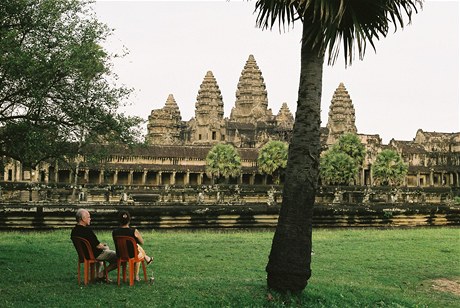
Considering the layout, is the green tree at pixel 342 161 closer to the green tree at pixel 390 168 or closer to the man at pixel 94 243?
the green tree at pixel 390 168

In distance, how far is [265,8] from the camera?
9.91 metres

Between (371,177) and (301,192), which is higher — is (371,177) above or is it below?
above

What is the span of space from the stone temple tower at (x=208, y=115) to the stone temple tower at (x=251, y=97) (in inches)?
231

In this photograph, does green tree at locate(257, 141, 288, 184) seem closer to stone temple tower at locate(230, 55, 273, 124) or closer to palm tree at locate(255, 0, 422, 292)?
stone temple tower at locate(230, 55, 273, 124)

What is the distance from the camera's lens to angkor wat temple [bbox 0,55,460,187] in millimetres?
81694

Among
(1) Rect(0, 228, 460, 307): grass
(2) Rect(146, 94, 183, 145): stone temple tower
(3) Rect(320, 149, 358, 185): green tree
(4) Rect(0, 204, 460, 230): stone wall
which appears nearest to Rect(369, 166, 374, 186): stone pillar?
(3) Rect(320, 149, 358, 185): green tree

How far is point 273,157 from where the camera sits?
280ft

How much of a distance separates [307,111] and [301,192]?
1298mm

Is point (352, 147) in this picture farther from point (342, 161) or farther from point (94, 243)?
point (94, 243)

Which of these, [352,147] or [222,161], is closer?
[222,161]

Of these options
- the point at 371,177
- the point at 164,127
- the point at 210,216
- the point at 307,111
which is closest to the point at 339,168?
the point at 371,177

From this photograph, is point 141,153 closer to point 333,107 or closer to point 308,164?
point 333,107

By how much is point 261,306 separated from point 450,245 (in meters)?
10.2

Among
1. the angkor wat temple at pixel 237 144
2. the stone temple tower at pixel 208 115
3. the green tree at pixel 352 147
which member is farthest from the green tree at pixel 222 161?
the stone temple tower at pixel 208 115
